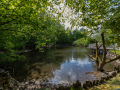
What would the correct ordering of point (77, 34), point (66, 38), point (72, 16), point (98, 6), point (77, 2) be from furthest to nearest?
1. point (77, 34)
2. point (66, 38)
3. point (72, 16)
4. point (98, 6)
5. point (77, 2)

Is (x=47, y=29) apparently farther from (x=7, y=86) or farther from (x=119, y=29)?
(x=7, y=86)

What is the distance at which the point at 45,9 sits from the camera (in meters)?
5.40

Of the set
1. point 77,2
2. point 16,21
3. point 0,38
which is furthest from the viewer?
point 0,38

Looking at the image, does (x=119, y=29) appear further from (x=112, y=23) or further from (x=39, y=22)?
(x=39, y=22)

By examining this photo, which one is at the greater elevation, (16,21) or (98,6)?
(98,6)

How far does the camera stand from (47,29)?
6168mm

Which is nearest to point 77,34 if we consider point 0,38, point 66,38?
point 66,38

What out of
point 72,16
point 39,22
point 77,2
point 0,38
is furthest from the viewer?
point 0,38

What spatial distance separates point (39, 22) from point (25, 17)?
1.07 m

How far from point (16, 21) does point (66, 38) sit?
74433mm

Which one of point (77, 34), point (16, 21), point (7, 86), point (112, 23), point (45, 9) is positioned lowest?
point (7, 86)

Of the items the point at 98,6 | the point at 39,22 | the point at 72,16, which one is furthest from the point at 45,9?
the point at 98,6

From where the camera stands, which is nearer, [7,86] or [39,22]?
[7,86]

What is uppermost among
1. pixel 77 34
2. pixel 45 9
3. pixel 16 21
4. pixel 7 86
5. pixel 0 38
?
pixel 77 34
